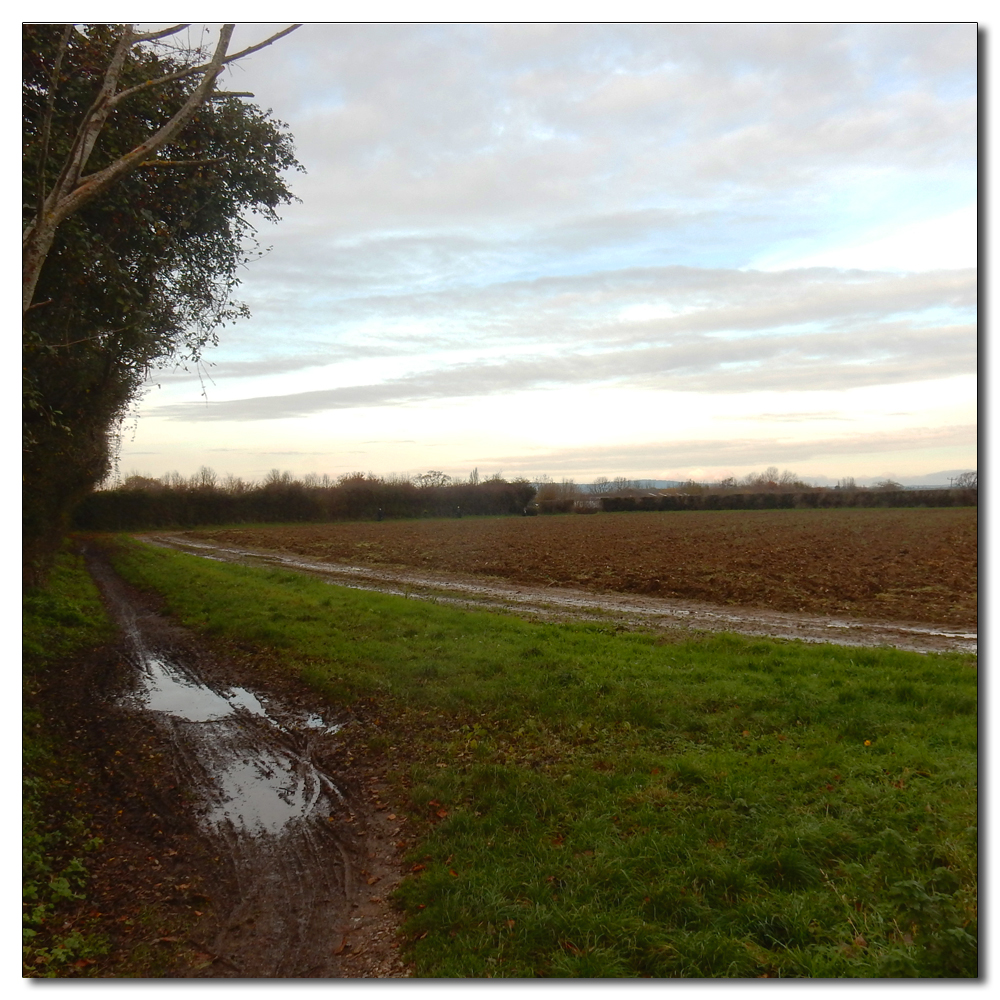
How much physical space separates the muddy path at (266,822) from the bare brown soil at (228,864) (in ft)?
0.04

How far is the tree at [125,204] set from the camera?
5.53 m

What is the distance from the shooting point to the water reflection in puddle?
5977 millimetres

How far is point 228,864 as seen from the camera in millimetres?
5070

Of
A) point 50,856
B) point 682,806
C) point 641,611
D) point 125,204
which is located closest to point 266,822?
point 50,856

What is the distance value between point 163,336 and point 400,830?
6485 millimetres

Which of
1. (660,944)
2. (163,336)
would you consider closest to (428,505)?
(163,336)

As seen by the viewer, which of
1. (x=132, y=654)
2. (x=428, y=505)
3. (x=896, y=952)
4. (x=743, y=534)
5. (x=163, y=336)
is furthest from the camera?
(x=743, y=534)

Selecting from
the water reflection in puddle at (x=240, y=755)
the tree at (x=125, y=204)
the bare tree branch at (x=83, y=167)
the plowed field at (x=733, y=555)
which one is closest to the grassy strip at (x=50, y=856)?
the water reflection in puddle at (x=240, y=755)

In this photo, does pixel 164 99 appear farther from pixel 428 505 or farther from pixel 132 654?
pixel 428 505

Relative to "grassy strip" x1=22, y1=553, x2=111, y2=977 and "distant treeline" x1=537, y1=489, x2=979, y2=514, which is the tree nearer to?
→ "grassy strip" x1=22, y1=553, x2=111, y2=977

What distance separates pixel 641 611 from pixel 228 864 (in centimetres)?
1248

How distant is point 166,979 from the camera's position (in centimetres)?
387

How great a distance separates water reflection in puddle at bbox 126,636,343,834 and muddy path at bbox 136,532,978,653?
24.9ft

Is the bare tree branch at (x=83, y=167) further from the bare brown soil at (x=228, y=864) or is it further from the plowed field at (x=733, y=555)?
the plowed field at (x=733, y=555)
